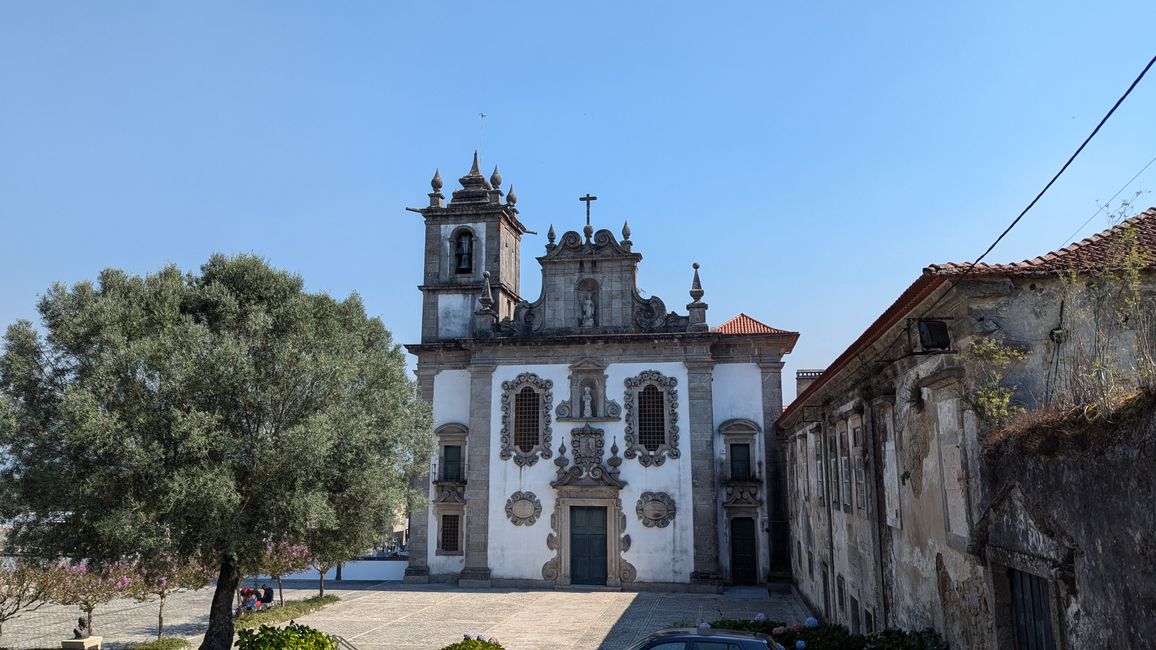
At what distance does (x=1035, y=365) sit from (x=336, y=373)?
9998mm

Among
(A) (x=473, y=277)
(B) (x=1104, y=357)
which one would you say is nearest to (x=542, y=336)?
(A) (x=473, y=277)

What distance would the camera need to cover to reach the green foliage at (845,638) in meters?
8.61

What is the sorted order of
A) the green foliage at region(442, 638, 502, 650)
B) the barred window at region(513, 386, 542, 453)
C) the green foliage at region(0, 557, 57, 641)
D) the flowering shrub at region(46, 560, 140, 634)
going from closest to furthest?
the green foliage at region(442, 638, 502, 650), the green foliage at region(0, 557, 57, 641), the flowering shrub at region(46, 560, 140, 634), the barred window at region(513, 386, 542, 453)

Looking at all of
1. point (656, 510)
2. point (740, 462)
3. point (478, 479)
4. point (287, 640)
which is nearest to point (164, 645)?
point (287, 640)

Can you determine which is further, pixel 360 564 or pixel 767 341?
pixel 360 564

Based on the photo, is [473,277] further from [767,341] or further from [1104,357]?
[1104,357]

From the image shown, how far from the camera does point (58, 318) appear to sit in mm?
12016

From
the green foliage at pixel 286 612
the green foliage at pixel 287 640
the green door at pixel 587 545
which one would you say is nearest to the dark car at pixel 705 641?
the green foliage at pixel 287 640

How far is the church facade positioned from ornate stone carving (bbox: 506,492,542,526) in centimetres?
4

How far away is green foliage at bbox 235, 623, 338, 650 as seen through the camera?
10758 millimetres

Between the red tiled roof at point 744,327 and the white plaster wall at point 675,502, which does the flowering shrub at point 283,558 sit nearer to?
the white plaster wall at point 675,502

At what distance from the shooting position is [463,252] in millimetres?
29469

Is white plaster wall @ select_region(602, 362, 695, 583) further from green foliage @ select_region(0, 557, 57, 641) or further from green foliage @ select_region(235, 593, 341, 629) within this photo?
green foliage @ select_region(0, 557, 57, 641)

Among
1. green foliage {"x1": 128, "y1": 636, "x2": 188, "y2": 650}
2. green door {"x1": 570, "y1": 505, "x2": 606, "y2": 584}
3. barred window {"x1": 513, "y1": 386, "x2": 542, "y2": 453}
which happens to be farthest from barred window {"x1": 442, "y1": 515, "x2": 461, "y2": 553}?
green foliage {"x1": 128, "y1": 636, "x2": 188, "y2": 650}
